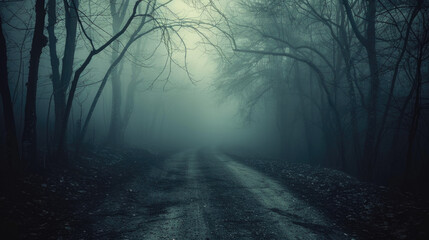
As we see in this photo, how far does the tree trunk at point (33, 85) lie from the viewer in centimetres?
608

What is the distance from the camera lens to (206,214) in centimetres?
532

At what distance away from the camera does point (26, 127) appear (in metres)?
6.34

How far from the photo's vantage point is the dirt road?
441cm

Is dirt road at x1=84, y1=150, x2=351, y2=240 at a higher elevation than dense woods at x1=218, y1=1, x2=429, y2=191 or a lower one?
lower

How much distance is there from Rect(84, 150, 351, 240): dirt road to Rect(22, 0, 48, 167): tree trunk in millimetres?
2150

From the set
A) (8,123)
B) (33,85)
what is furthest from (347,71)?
(8,123)

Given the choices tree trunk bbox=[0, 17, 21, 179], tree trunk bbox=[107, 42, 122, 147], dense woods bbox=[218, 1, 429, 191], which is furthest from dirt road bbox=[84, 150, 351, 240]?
tree trunk bbox=[107, 42, 122, 147]

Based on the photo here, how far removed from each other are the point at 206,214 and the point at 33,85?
16.1 ft

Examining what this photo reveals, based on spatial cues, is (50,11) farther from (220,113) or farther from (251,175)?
(220,113)

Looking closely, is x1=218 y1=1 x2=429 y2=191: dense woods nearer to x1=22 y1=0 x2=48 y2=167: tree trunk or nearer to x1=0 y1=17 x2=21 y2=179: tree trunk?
x1=22 y1=0 x2=48 y2=167: tree trunk

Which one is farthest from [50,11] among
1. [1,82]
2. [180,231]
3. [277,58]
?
[277,58]

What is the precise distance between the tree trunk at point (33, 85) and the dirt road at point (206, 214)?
84.6 inches

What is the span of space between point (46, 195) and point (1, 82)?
2575 millimetres

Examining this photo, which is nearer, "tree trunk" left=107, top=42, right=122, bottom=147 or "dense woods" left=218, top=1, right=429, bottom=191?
"dense woods" left=218, top=1, right=429, bottom=191
